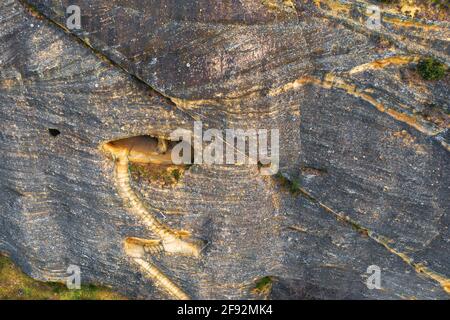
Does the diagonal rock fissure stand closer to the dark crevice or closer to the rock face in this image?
the rock face

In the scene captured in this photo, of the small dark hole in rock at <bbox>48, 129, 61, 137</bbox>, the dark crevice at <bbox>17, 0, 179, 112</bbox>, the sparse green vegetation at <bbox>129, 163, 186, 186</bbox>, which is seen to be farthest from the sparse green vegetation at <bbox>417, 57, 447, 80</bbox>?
the small dark hole in rock at <bbox>48, 129, 61, 137</bbox>

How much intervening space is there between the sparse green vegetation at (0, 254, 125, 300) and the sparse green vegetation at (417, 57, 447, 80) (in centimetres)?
1431

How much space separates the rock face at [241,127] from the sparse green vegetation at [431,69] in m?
0.20

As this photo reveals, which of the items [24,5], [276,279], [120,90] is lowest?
[276,279]

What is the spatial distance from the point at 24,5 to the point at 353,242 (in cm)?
1264

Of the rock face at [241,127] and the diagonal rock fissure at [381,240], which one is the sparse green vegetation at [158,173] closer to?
the rock face at [241,127]

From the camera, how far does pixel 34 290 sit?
57.9ft

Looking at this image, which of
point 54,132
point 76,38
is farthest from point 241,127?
point 54,132

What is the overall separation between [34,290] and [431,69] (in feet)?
57.5

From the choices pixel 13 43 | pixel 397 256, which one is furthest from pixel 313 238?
pixel 13 43

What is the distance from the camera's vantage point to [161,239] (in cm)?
1445

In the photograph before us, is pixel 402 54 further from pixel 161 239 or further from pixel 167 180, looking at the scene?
pixel 161 239

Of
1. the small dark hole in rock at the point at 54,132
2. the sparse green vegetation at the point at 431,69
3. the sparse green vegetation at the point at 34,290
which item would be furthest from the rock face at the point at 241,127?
the sparse green vegetation at the point at 34,290

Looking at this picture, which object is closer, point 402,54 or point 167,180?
point 402,54
